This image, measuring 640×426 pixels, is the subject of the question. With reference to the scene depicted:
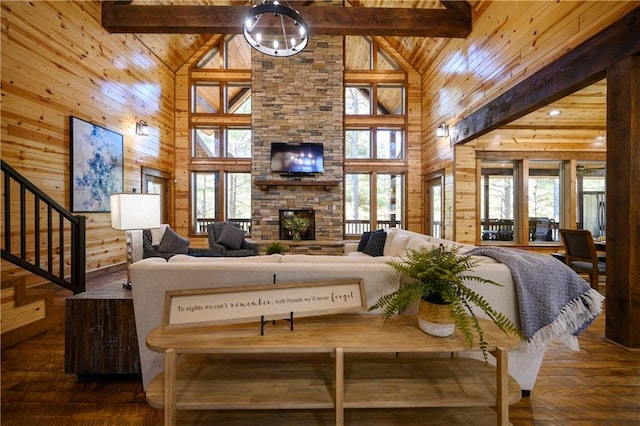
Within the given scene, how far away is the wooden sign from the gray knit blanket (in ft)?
3.24

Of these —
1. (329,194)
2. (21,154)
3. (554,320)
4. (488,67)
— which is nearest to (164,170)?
(21,154)

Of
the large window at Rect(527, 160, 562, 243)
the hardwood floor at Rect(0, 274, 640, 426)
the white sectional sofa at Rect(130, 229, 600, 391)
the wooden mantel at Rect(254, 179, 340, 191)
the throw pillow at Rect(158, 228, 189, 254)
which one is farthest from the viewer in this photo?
the wooden mantel at Rect(254, 179, 340, 191)

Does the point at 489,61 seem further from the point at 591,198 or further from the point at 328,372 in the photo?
the point at 328,372

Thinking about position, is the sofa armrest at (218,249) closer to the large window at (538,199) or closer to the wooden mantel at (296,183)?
the wooden mantel at (296,183)

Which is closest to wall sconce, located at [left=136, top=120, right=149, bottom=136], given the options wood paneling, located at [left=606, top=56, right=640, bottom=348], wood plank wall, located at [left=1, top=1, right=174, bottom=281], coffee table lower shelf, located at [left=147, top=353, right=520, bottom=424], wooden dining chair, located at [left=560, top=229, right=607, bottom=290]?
wood plank wall, located at [left=1, top=1, right=174, bottom=281]

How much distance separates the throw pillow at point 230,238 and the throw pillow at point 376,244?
7.60ft

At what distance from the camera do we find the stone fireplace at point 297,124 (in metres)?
7.19

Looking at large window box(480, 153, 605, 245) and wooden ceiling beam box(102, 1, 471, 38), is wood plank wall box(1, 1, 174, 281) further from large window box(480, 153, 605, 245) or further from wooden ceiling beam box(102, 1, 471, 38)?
large window box(480, 153, 605, 245)

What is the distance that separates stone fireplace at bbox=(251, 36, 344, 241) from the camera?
719 centimetres

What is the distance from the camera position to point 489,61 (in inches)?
174

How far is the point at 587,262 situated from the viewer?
3.78 meters

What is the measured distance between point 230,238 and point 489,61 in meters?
5.02

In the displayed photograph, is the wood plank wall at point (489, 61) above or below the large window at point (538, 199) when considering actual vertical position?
above

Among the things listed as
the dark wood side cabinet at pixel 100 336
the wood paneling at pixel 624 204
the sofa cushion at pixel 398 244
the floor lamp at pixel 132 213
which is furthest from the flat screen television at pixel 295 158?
the dark wood side cabinet at pixel 100 336
